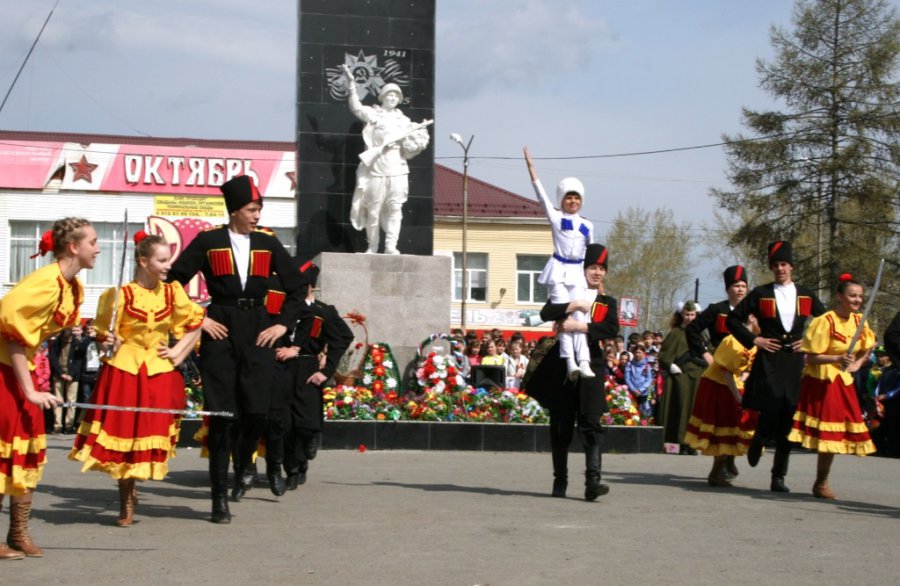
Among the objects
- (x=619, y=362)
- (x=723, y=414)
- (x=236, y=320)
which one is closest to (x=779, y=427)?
(x=723, y=414)

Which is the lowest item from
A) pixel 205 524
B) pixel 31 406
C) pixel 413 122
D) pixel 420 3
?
pixel 205 524

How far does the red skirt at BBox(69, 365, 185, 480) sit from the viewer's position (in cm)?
821

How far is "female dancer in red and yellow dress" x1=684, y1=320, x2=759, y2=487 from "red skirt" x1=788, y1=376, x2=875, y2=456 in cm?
74

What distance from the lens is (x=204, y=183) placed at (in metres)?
47.4

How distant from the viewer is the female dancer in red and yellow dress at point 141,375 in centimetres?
823

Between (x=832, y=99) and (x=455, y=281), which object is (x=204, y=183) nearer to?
(x=455, y=281)

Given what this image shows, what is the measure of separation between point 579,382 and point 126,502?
11.8ft

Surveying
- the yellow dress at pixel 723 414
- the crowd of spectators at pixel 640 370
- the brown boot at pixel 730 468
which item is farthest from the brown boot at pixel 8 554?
the crowd of spectators at pixel 640 370

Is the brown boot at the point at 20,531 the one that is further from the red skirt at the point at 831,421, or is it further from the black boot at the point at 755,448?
the black boot at the point at 755,448

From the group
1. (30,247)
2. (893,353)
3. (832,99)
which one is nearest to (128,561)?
(893,353)

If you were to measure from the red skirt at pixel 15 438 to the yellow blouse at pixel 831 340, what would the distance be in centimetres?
624

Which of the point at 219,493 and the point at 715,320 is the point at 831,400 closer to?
the point at 715,320

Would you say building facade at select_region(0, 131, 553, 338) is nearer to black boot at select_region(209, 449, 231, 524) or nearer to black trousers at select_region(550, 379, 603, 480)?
black trousers at select_region(550, 379, 603, 480)

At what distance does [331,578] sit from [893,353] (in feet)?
16.2
